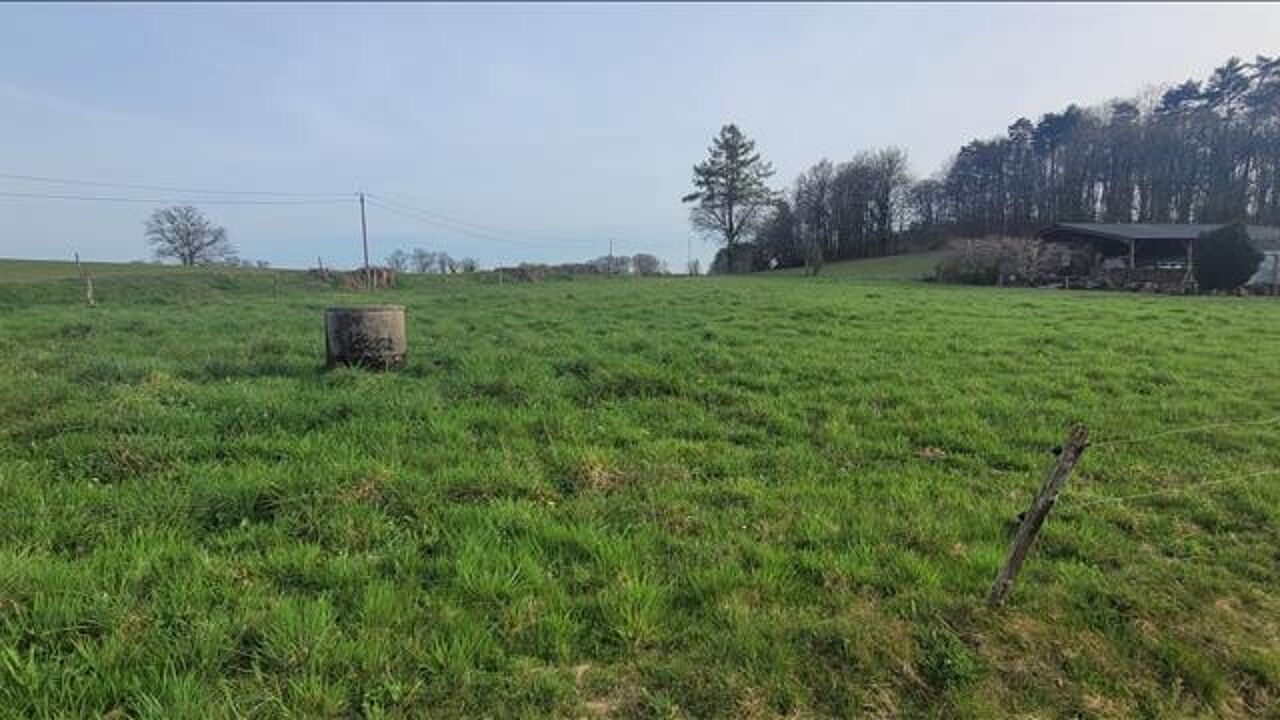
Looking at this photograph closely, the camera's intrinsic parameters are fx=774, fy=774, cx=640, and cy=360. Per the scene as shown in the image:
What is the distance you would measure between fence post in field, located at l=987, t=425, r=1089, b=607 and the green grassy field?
0.13 m

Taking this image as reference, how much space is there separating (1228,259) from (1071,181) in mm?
45777

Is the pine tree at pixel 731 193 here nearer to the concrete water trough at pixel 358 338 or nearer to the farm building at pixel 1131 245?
the farm building at pixel 1131 245

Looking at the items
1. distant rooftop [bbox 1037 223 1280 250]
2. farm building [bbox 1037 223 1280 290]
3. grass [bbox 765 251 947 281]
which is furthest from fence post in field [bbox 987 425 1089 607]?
grass [bbox 765 251 947 281]

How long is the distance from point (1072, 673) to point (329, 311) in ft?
27.2

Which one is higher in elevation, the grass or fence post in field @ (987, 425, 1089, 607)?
the grass

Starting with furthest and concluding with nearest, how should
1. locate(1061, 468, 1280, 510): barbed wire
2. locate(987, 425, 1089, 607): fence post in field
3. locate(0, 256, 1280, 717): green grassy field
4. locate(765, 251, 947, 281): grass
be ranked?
1. locate(765, 251, 947, 281): grass
2. locate(1061, 468, 1280, 510): barbed wire
3. locate(987, 425, 1089, 607): fence post in field
4. locate(0, 256, 1280, 717): green grassy field

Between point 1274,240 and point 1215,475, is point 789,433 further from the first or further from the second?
point 1274,240

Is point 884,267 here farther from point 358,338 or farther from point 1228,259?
point 358,338

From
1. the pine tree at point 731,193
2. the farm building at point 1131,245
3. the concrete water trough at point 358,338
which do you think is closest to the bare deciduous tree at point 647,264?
the pine tree at point 731,193

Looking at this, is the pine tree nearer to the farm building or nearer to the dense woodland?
the dense woodland

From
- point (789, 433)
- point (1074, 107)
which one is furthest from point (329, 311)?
point (1074, 107)

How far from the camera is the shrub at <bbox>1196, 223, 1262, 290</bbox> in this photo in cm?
3625

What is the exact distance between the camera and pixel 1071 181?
77625 millimetres

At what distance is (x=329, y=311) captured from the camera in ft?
30.1
